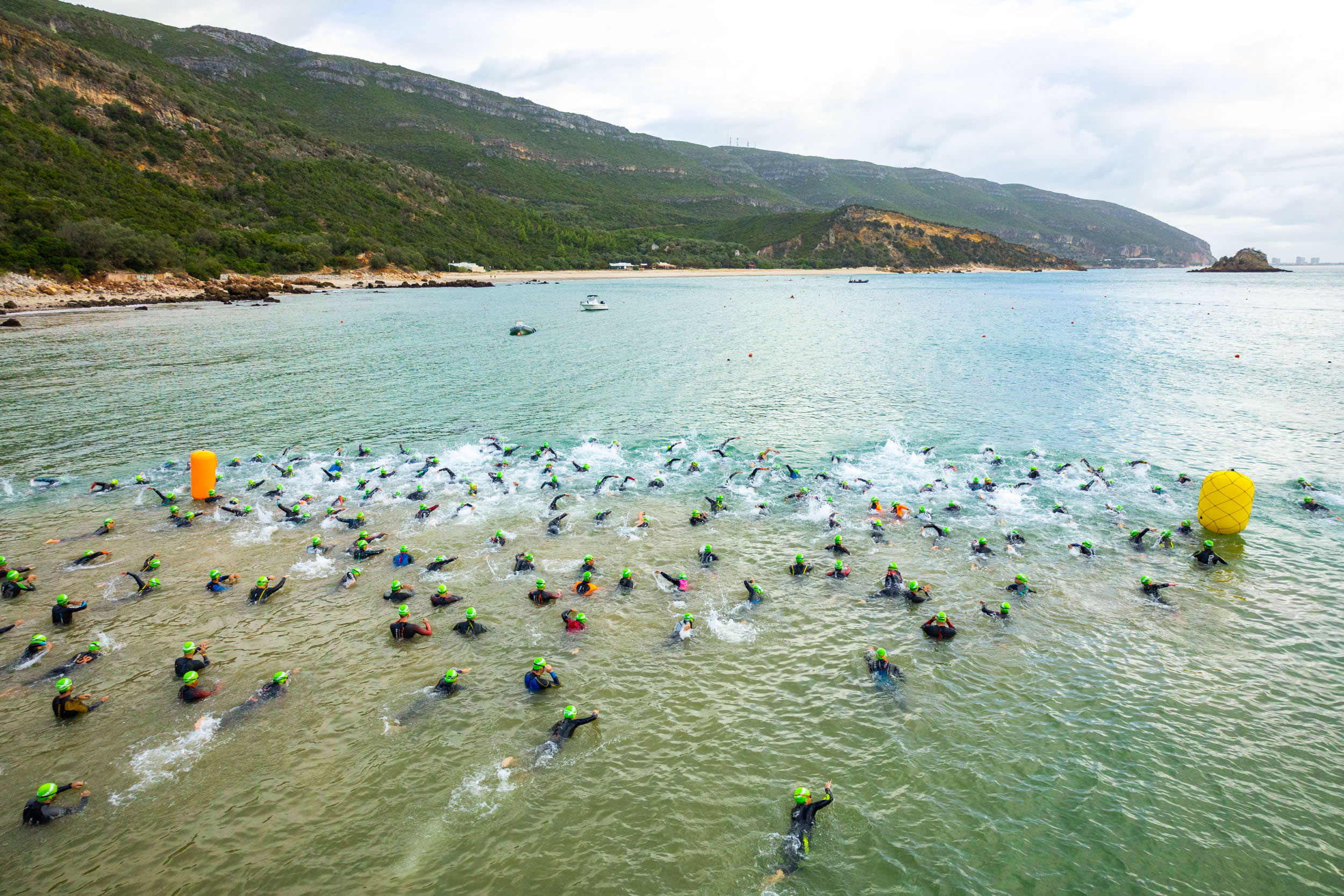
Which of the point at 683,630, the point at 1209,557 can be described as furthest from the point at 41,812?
the point at 1209,557

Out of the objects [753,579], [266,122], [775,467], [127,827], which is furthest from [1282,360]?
[266,122]

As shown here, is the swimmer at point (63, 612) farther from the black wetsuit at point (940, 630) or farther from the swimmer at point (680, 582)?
the black wetsuit at point (940, 630)

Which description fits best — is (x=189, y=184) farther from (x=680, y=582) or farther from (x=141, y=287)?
(x=680, y=582)

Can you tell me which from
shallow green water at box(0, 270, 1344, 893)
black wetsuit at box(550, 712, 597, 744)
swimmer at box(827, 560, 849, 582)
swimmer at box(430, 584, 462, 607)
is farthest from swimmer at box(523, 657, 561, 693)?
swimmer at box(827, 560, 849, 582)

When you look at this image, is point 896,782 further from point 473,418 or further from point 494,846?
point 473,418

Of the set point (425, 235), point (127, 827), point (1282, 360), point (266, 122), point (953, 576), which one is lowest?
point (127, 827)

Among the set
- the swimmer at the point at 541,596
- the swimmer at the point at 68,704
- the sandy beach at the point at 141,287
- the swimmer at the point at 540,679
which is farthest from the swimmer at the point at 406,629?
the sandy beach at the point at 141,287

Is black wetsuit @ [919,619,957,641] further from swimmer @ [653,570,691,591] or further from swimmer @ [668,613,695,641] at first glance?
swimmer @ [653,570,691,591]
